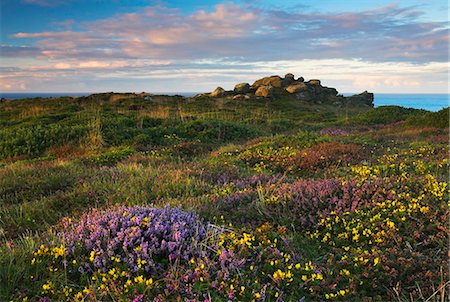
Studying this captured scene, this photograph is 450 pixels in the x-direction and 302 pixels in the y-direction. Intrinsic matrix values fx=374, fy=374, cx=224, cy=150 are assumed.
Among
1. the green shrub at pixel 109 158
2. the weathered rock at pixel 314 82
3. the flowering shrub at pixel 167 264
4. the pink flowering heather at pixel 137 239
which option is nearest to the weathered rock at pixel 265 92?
the weathered rock at pixel 314 82

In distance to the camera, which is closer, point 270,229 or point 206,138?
point 270,229

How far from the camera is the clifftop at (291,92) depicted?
69.3 m

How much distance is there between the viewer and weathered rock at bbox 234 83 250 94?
74.1 meters

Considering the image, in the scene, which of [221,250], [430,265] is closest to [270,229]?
[221,250]

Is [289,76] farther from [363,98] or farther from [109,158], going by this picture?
[109,158]

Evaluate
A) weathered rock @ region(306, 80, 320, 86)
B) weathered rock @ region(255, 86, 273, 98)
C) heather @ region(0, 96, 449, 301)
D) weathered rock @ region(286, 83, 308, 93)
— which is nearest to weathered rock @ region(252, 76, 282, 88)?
weathered rock @ region(286, 83, 308, 93)

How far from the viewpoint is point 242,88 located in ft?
246

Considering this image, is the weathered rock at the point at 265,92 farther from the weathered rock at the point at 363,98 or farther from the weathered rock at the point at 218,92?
the weathered rock at the point at 363,98

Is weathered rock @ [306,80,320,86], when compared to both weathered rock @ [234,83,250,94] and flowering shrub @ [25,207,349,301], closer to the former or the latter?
weathered rock @ [234,83,250,94]

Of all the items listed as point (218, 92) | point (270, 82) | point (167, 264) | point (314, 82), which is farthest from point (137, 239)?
point (314, 82)

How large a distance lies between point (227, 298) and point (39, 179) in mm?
7344

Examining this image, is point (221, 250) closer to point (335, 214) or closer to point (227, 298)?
point (227, 298)

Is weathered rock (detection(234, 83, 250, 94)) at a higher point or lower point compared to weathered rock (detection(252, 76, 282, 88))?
lower

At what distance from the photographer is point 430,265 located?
4.37m
